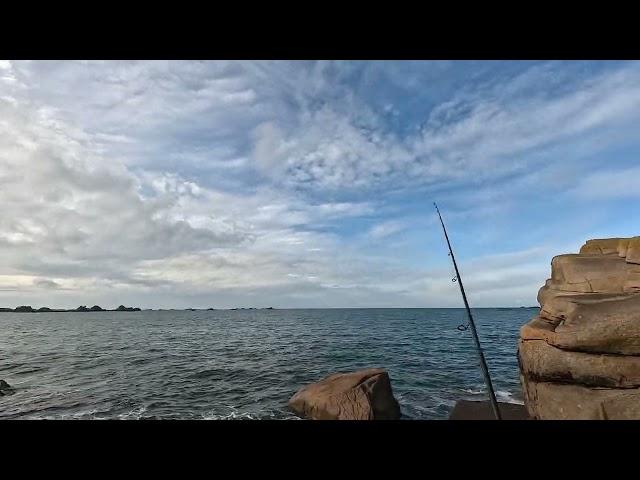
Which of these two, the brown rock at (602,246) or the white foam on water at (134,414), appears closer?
the brown rock at (602,246)

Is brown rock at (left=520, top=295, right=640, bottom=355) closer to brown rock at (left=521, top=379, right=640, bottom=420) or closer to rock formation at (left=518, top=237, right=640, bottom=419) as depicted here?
rock formation at (left=518, top=237, right=640, bottom=419)

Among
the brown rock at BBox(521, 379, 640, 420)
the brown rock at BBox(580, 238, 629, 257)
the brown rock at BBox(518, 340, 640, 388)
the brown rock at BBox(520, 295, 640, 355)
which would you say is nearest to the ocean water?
the brown rock at BBox(521, 379, 640, 420)

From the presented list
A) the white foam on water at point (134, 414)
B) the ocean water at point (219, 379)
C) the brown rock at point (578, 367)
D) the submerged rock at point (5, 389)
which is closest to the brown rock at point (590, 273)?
the brown rock at point (578, 367)

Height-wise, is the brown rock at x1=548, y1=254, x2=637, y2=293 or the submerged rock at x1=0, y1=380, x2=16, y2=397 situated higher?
the brown rock at x1=548, y1=254, x2=637, y2=293

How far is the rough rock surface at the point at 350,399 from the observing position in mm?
14281

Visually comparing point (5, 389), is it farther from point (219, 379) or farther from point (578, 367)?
point (578, 367)

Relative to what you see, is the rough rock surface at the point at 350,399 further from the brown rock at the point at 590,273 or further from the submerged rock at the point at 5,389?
the submerged rock at the point at 5,389

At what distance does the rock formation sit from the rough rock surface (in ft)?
19.3

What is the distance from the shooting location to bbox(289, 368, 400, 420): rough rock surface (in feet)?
46.9

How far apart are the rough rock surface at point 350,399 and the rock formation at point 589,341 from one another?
589 centimetres

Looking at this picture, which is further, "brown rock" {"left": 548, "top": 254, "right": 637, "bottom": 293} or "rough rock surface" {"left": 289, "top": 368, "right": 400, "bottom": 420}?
"rough rock surface" {"left": 289, "top": 368, "right": 400, "bottom": 420}

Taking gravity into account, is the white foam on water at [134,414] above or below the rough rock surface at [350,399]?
→ below
